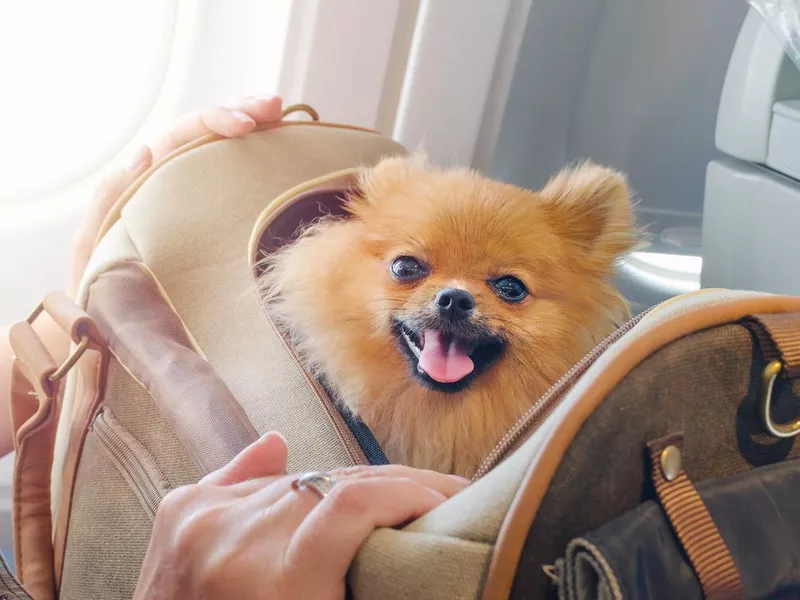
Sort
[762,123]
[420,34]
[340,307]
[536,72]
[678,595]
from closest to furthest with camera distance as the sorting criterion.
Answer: [678,595] < [340,307] < [762,123] < [420,34] < [536,72]

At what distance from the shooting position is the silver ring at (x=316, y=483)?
0.39 meters

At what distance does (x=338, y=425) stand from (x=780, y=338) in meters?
0.30

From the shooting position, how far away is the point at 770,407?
15.3 inches

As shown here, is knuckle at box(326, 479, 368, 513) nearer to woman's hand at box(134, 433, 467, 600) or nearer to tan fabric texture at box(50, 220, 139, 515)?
woman's hand at box(134, 433, 467, 600)

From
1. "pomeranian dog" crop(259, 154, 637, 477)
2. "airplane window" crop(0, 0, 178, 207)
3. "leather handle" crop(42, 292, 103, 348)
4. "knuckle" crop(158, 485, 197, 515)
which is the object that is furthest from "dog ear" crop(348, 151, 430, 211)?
"airplane window" crop(0, 0, 178, 207)

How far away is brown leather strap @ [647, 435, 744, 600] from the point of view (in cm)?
34

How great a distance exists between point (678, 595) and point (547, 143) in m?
0.96

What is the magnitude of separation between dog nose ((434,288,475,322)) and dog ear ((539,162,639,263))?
0.14 m

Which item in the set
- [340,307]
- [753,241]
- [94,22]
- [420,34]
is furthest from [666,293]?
[94,22]

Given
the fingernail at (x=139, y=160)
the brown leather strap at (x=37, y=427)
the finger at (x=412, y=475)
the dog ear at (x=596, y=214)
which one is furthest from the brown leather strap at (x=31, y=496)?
the dog ear at (x=596, y=214)

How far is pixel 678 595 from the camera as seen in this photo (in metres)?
0.34

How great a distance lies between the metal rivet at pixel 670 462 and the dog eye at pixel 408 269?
12.1 inches

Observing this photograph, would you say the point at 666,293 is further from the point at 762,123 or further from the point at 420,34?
the point at 420,34

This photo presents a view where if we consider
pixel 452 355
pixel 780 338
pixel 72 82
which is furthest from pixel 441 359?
pixel 72 82
